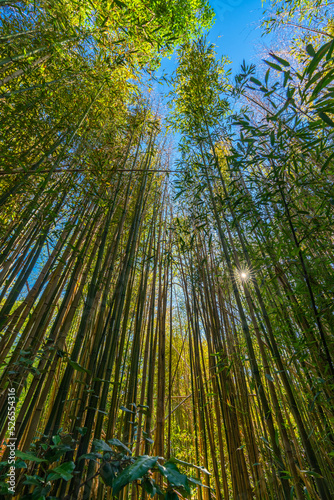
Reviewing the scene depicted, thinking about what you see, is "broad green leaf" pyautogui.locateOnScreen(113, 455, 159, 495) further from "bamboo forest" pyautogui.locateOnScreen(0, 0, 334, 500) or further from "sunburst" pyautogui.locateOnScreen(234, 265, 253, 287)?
"sunburst" pyautogui.locateOnScreen(234, 265, 253, 287)

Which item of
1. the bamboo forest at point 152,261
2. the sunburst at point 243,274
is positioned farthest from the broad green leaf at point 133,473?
the sunburst at point 243,274

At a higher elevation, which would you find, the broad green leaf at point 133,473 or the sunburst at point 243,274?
the sunburst at point 243,274

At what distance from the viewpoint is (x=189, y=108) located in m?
2.73

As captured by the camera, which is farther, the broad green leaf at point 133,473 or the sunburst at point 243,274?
the sunburst at point 243,274

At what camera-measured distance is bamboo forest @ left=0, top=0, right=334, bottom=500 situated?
1.20 meters

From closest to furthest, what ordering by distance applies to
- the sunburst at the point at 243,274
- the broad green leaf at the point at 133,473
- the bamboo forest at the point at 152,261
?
the broad green leaf at the point at 133,473
the bamboo forest at the point at 152,261
the sunburst at the point at 243,274

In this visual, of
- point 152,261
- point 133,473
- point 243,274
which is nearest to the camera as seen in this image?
point 133,473

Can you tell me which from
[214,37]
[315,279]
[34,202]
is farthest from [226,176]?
[34,202]

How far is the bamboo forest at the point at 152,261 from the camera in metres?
1.20

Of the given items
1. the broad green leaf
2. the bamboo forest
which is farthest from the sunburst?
the broad green leaf

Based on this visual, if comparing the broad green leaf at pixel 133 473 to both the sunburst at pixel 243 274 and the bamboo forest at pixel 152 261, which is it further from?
the sunburst at pixel 243 274

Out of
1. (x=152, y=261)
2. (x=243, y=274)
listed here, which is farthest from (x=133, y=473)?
(x=152, y=261)

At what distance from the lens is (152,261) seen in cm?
→ 265

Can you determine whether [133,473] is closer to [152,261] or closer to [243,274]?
[243,274]
